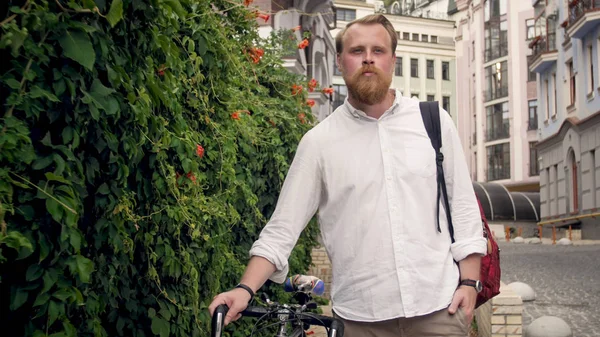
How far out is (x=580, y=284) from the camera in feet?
56.5

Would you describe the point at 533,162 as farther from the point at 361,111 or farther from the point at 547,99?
the point at 361,111

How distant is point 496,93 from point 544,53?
28173 mm

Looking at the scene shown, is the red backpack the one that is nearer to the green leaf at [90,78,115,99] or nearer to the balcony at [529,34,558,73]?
the green leaf at [90,78,115,99]

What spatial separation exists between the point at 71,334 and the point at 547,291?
13.5 metres

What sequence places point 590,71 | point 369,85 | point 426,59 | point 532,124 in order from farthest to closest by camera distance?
point 426,59 < point 532,124 < point 590,71 < point 369,85

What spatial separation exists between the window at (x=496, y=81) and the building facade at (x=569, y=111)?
20.4 meters

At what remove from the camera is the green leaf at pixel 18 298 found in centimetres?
339

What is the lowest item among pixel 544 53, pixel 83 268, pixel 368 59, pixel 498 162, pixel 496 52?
pixel 83 268

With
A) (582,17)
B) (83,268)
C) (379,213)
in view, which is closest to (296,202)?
(379,213)

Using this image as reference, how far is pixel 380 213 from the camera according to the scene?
3441 mm

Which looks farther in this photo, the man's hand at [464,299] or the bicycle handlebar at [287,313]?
the man's hand at [464,299]

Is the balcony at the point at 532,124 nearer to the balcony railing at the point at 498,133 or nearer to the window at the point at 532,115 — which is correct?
the window at the point at 532,115

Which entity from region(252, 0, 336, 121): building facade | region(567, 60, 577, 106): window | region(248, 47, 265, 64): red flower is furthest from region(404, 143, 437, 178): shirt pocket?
region(567, 60, 577, 106): window

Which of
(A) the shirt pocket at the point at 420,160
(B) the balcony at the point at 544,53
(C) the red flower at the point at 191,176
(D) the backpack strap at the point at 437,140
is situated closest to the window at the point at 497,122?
(B) the balcony at the point at 544,53
